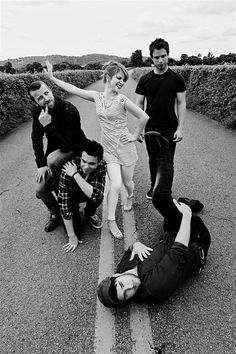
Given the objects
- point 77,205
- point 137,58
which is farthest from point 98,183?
point 137,58

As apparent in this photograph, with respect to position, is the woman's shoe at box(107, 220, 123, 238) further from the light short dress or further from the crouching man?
the light short dress

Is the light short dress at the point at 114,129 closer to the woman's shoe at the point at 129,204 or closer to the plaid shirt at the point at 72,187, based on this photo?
the plaid shirt at the point at 72,187

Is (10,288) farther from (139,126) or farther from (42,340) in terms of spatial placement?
(139,126)

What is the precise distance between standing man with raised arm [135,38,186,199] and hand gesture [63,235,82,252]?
1.33 meters

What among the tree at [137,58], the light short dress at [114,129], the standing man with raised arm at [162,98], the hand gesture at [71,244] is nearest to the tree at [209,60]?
the standing man with raised arm at [162,98]

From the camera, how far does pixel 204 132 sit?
7.95 meters

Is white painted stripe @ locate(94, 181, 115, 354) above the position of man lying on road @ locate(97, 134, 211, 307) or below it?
below

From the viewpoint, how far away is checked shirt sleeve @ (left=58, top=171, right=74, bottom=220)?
3162 millimetres

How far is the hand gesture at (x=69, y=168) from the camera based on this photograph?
3.12 metres

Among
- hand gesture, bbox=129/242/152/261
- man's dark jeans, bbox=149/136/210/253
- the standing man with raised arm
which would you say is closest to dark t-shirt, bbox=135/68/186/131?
the standing man with raised arm

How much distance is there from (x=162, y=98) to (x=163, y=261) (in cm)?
200

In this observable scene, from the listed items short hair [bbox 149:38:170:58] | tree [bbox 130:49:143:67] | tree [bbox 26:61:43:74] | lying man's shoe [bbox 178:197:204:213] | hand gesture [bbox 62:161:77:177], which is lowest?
lying man's shoe [bbox 178:197:204:213]

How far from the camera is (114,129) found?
3.33 meters

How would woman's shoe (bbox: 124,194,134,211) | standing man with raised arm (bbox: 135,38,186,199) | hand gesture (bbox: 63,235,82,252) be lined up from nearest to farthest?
1. hand gesture (bbox: 63,235,82,252)
2. standing man with raised arm (bbox: 135,38,186,199)
3. woman's shoe (bbox: 124,194,134,211)
